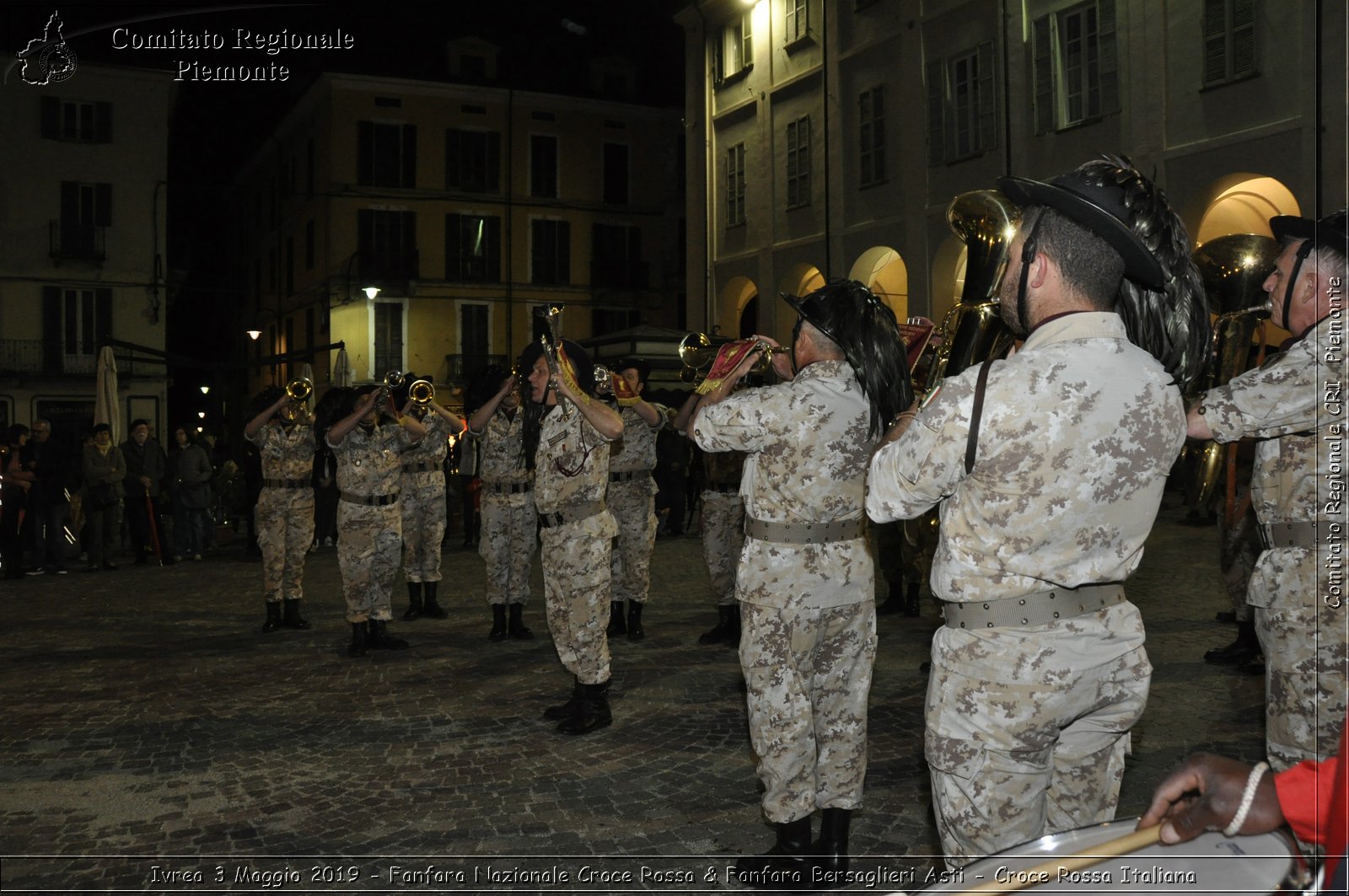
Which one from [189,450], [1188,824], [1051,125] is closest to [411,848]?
[1188,824]

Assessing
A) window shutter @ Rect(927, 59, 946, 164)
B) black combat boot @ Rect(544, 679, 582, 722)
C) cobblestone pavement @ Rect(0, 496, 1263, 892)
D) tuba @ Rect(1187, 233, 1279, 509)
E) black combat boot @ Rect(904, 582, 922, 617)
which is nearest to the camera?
cobblestone pavement @ Rect(0, 496, 1263, 892)

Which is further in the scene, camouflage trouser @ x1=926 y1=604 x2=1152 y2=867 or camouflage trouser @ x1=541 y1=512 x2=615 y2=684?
camouflage trouser @ x1=541 y1=512 x2=615 y2=684

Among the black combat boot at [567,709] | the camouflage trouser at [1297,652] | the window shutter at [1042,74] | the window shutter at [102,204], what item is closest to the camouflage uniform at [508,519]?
the black combat boot at [567,709]

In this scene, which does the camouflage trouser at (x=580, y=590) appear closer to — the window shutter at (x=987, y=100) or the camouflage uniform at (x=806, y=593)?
the camouflage uniform at (x=806, y=593)

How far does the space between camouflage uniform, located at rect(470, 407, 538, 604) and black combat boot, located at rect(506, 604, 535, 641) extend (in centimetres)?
6

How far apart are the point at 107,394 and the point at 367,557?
10.9 meters

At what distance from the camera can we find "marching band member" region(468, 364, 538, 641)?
8.91 metres

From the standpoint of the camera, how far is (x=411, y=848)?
14.4ft

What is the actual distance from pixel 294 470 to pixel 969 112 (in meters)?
13.6

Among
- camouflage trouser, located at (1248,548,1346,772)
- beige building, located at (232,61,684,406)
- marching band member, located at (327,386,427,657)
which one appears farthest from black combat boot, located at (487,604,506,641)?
beige building, located at (232,61,684,406)

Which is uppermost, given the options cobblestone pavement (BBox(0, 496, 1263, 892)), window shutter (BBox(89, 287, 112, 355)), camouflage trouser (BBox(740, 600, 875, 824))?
window shutter (BBox(89, 287, 112, 355))

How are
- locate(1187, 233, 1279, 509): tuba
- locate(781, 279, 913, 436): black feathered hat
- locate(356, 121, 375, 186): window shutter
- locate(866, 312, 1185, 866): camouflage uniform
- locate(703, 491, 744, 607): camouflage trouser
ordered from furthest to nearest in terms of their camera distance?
locate(356, 121, 375, 186): window shutter < locate(703, 491, 744, 607): camouflage trouser < locate(1187, 233, 1279, 509): tuba < locate(781, 279, 913, 436): black feathered hat < locate(866, 312, 1185, 866): camouflage uniform

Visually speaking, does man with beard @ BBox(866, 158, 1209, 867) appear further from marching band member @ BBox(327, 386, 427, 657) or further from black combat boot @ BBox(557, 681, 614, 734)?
marching band member @ BBox(327, 386, 427, 657)

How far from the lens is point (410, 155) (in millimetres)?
37562
